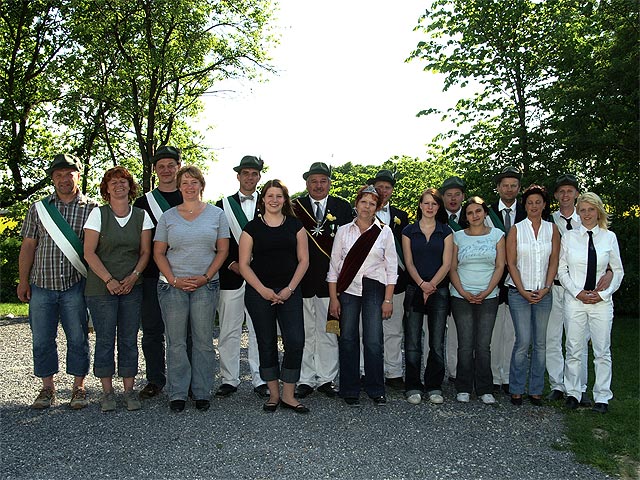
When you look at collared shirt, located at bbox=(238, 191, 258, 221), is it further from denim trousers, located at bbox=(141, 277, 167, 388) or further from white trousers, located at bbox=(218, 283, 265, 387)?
denim trousers, located at bbox=(141, 277, 167, 388)

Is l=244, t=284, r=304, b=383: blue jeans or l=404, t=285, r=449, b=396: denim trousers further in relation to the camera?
l=404, t=285, r=449, b=396: denim trousers

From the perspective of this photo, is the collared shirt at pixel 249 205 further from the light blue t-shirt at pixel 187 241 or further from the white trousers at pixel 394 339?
the white trousers at pixel 394 339

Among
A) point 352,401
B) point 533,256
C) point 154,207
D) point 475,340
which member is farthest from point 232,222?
point 533,256

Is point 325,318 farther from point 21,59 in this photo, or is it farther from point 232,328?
point 21,59

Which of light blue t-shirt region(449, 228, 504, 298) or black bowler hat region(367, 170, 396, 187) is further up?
black bowler hat region(367, 170, 396, 187)

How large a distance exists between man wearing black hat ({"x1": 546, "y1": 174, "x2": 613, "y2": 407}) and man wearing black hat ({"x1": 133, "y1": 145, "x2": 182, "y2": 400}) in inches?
153

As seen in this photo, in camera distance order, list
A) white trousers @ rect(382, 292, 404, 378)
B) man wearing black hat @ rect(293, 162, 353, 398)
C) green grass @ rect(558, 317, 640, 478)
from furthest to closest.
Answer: white trousers @ rect(382, 292, 404, 378) < man wearing black hat @ rect(293, 162, 353, 398) < green grass @ rect(558, 317, 640, 478)

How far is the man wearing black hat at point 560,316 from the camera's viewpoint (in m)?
6.06

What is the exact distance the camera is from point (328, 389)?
242 inches

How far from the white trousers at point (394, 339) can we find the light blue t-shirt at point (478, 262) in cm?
77

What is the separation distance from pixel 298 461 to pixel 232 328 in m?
2.03

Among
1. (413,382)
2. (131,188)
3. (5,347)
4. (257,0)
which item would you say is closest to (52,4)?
(257,0)

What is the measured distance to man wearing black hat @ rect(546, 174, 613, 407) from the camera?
19.9ft

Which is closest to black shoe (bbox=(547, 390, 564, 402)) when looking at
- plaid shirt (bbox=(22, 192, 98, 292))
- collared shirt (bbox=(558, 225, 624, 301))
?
collared shirt (bbox=(558, 225, 624, 301))
